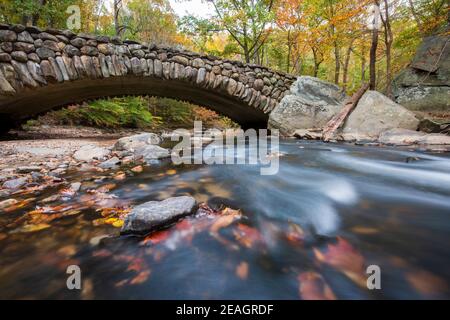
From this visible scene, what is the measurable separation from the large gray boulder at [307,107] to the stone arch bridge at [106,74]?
0.52m

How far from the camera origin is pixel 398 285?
3.59 ft

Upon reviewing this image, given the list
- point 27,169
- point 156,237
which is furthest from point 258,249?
point 27,169

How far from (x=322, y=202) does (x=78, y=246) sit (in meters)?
1.86

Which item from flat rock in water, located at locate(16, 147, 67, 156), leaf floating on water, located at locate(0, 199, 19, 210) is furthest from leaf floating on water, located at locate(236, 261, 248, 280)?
flat rock in water, located at locate(16, 147, 67, 156)

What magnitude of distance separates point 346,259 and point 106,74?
645cm

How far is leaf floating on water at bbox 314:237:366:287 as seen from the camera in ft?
3.79

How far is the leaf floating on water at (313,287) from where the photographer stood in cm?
105

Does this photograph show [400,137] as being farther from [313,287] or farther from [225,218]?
[313,287]

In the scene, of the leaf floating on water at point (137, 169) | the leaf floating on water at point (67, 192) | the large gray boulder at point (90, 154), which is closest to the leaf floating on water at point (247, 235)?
the leaf floating on water at point (67, 192)

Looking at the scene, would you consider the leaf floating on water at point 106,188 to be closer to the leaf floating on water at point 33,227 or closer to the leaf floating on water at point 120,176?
the leaf floating on water at point 120,176

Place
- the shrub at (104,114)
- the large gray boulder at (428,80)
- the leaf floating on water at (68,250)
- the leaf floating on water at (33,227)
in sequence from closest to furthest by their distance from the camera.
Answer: the leaf floating on water at (68,250) → the leaf floating on water at (33,227) → the large gray boulder at (428,80) → the shrub at (104,114)

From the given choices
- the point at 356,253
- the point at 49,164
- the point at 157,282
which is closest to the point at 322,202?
the point at 356,253

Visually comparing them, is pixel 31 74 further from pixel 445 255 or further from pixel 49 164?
pixel 445 255
